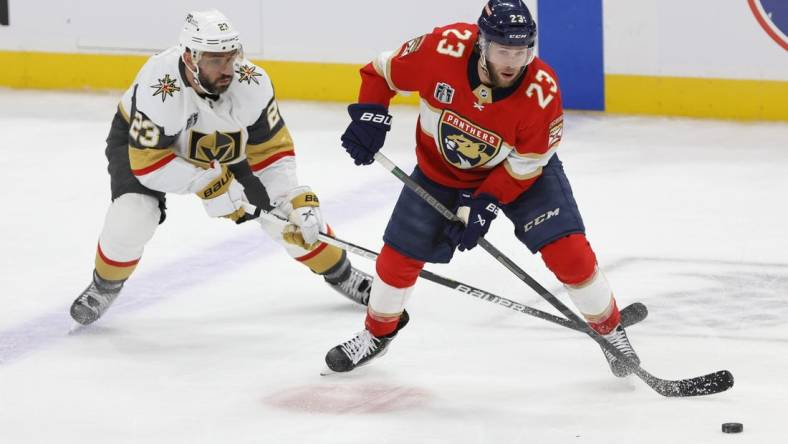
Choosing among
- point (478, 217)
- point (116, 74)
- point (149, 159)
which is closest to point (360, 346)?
point (478, 217)

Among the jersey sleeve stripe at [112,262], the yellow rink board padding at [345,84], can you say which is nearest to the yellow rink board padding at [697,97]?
the yellow rink board padding at [345,84]

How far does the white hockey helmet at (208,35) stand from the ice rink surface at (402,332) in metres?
0.86

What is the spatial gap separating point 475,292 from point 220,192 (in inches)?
29.4

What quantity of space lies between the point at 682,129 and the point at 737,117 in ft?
0.99

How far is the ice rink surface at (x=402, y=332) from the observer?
3.57 m

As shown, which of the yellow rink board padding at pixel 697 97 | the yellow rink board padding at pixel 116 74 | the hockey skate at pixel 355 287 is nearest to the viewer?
the hockey skate at pixel 355 287

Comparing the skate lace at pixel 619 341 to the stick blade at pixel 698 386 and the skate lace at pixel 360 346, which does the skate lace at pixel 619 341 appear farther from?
the skate lace at pixel 360 346

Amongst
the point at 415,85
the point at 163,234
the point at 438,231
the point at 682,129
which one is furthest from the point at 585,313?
the point at 682,129

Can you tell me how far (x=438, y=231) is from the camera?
3.79m

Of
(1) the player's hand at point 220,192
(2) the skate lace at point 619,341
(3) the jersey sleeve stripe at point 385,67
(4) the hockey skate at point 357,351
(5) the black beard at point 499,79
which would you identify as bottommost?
(4) the hockey skate at point 357,351

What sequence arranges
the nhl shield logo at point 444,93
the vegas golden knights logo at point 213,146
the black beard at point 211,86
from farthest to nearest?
the vegas golden knights logo at point 213,146 < the black beard at point 211,86 < the nhl shield logo at point 444,93

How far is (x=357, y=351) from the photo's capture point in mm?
3904

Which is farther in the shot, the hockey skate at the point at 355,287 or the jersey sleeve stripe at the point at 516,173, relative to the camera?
the hockey skate at the point at 355,287

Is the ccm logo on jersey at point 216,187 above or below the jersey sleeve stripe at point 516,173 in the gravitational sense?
below
